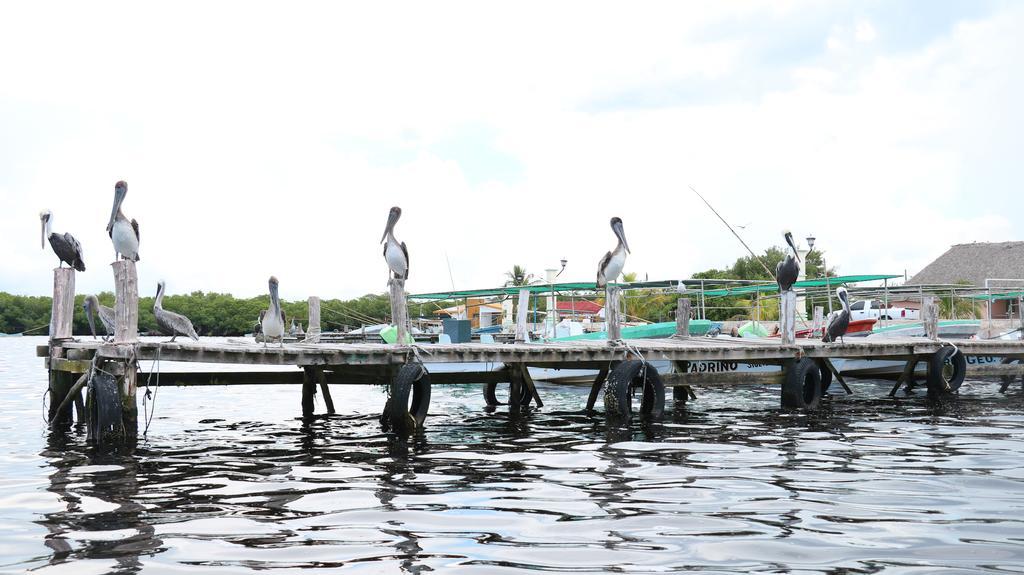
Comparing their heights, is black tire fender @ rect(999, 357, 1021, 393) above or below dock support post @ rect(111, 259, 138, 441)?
below

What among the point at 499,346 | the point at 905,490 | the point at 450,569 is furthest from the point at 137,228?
the point at 905,490

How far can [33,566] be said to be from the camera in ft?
21.9

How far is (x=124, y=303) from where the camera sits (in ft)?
40.5

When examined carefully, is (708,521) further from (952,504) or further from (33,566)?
(33,566)

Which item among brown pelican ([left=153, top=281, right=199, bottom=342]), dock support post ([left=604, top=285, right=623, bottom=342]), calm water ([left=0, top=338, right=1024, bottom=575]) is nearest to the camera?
calm water ([left=0, top=338, right=1024, bottom=575])

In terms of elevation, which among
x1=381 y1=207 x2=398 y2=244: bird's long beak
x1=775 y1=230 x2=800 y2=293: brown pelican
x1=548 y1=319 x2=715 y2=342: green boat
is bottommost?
x1=548 y1=319 x2=715 y2=342: green boat

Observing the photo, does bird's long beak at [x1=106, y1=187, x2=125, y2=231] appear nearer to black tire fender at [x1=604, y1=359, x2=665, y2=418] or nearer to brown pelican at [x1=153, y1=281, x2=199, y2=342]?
brown pelican at [x1=153, y1=281, x2=199, y2=342]

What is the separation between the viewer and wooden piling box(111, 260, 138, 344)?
12344mm

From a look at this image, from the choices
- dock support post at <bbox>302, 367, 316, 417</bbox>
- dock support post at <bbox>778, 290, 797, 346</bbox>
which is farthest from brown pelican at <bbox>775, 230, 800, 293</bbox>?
dock support post at <bbox>302, 367, 316, 417</bbox>

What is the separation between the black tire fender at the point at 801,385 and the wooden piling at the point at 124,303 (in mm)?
11758

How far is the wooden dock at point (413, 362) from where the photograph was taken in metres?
12.5

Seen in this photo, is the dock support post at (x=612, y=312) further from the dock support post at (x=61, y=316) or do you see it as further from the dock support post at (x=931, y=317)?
the dock support post at (x=61, y=316)

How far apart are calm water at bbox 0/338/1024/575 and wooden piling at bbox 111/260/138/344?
156 centimetres

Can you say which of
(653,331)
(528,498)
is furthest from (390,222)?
(653,331)
